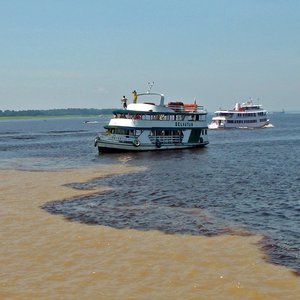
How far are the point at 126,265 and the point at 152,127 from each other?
4305 centimetres

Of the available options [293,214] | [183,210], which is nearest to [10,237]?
[183,210]

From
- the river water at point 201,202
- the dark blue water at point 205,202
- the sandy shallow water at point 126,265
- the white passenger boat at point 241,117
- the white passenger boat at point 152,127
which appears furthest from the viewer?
the white passenger boat at point 241,117

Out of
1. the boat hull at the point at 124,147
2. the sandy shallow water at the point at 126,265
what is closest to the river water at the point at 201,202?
the sandy shallow water at the point at 126,265

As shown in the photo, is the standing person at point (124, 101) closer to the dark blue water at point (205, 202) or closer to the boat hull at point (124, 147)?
the boat hull at point (124, 147)

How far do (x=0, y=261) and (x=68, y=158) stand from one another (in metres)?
38.7

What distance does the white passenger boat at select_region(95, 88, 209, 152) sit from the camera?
182 feet

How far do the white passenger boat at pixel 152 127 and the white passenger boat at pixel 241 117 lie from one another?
69.4m

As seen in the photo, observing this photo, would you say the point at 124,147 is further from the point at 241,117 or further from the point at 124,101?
the point at 241,117

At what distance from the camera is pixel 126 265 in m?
14.5

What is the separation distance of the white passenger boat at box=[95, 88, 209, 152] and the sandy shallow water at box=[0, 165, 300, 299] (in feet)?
115

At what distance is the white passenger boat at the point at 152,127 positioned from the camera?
5559cm

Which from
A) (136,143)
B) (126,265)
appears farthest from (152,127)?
(126,265)

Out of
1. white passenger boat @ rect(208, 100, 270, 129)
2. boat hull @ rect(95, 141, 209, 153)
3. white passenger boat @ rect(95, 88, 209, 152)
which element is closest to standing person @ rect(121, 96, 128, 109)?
white passenger boat @ rect(95, 88, 209, 152)

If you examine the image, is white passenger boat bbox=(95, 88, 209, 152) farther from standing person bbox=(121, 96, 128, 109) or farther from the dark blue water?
the dark blue water
